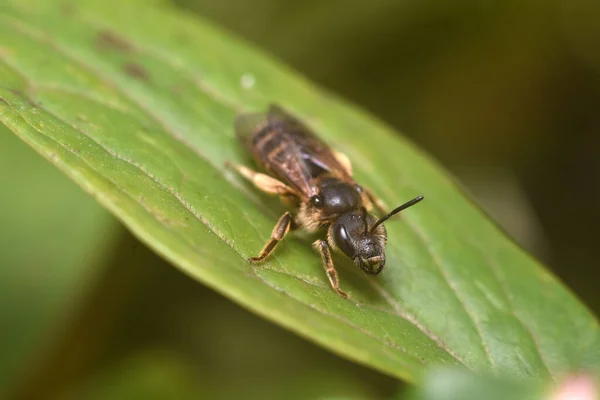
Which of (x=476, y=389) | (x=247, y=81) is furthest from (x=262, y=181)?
(x=476, y=389)

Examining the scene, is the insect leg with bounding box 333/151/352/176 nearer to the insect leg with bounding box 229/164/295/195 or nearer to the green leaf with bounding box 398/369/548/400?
the insect leg with bounding box 229/164/295/195

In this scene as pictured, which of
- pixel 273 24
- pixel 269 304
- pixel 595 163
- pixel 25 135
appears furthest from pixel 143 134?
pixel 595 163

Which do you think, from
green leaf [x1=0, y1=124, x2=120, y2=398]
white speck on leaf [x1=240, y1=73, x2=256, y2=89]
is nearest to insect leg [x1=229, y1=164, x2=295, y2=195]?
white speck on leaf [x1=240, y1=73, x2=256, y2=89]

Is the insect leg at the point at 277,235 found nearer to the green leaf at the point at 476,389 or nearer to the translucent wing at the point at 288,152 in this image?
the translucent wing at the point at 288,152

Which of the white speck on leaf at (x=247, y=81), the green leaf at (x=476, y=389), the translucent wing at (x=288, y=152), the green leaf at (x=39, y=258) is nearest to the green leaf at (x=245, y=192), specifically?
the white speck on leaf at (x=247, y=81)

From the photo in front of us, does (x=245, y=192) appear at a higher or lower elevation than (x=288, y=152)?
lower

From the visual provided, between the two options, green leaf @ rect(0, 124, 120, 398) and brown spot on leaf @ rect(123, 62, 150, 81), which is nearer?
brown spot on leaf @ rect(123, 62, 150, 81)

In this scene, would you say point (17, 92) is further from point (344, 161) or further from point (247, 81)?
point (344, 161)
